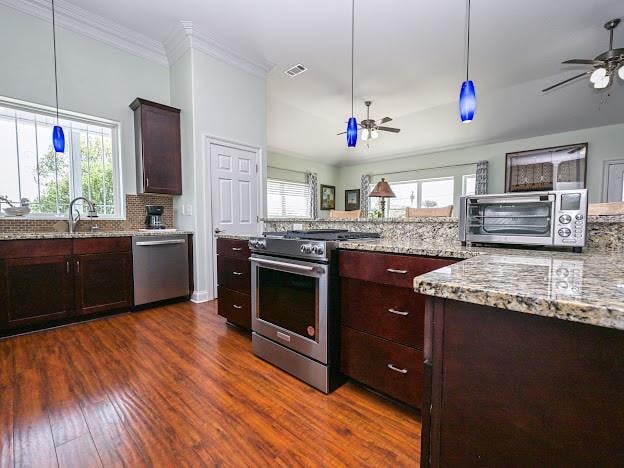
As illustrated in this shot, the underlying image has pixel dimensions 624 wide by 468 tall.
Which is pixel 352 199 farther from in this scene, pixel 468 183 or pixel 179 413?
pixel 179 413

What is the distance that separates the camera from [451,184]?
6465 mm

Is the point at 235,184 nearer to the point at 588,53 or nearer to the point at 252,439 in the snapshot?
the point at 252,439

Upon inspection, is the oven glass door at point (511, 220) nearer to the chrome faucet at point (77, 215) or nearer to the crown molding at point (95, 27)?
the chrome faucet at point (77, 215)

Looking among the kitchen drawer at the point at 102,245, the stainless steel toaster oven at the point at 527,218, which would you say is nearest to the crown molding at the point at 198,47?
the kitchen drawer at the point at 102,245

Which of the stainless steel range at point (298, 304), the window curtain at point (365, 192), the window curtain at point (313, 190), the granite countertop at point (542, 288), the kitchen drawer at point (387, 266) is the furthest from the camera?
the window curtain at point (365, 192)

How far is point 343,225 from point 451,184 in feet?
17.3

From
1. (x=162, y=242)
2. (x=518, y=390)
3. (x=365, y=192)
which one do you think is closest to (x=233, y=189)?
(x=162, y=242)

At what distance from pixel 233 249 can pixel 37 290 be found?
1.70 metres

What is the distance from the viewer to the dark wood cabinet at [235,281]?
7.18 feet

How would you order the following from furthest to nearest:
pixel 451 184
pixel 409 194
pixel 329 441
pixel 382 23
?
1. pixel 409 194
2. pixel 451 184
3. pixel 382 23
4. pixel 329 441

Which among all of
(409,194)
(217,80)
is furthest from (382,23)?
(409,194)

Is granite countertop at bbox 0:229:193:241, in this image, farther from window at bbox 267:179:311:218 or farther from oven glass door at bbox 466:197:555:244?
window at bbox 267:179:311:218

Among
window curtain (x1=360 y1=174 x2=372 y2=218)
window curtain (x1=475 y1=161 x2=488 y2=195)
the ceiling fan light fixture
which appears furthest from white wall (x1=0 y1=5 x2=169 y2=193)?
window curtain (x1=475 y1=161 x2=488 y2=195)

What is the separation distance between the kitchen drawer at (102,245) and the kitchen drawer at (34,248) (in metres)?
0.07
